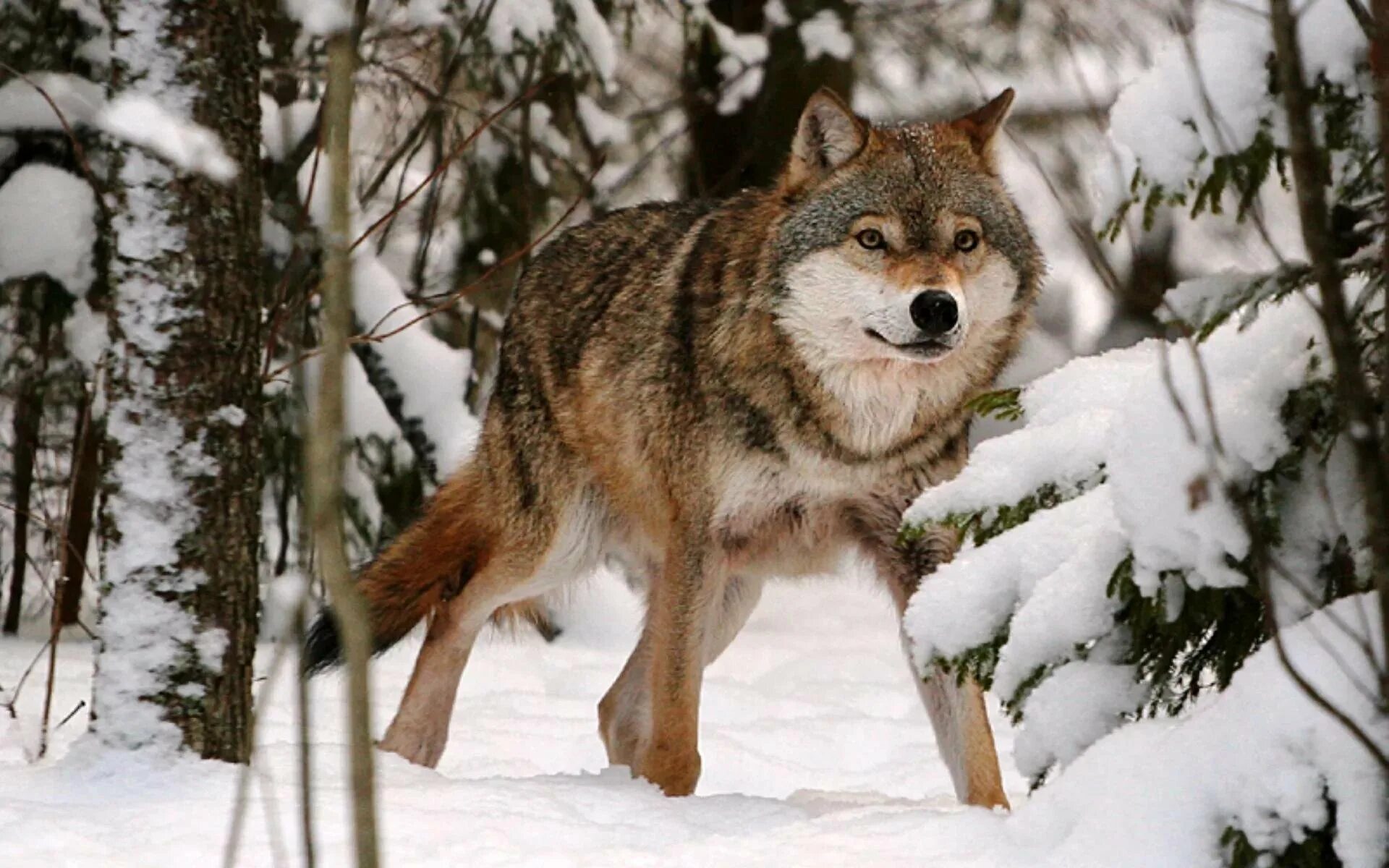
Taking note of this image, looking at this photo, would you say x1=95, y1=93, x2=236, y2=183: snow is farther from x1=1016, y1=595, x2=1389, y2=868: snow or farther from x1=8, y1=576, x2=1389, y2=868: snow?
x1=1016, y1=595, x2=1389, y2=868: snow

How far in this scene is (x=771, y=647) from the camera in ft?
27.6

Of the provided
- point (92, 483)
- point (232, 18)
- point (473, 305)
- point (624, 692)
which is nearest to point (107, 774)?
point (232, 18)

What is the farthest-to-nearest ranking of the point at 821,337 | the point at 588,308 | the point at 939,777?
1. the point at 939,777
2. the point at 588,308
3. the point at 821,337

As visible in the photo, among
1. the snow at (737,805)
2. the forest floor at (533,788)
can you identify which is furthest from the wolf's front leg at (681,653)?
the snow at (737,805)

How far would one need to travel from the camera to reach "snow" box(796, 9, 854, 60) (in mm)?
7988

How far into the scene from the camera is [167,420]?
150 inches

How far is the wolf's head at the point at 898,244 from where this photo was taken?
15.1 ft

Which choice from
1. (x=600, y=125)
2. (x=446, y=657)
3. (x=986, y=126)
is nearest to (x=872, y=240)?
(x=986, y=126)

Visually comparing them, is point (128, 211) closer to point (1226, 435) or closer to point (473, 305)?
point (1226, 435)

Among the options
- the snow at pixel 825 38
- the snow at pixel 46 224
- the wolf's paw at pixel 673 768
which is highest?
the snow at pixel 825 38

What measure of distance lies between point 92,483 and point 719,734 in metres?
2.99

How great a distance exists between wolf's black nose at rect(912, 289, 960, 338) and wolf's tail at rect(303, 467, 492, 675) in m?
1.73

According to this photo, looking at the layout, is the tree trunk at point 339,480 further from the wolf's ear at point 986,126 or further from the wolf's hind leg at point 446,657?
the wolf's hind leg at point 446,657

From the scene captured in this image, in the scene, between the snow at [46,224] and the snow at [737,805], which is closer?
the snow at [737,805]
